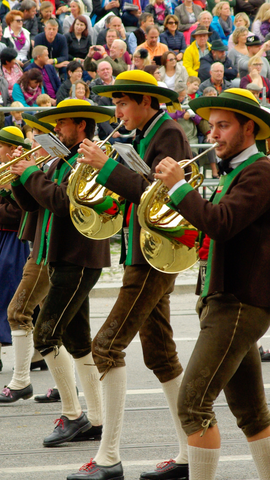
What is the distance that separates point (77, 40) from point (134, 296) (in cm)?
1148

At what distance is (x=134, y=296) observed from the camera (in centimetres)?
393

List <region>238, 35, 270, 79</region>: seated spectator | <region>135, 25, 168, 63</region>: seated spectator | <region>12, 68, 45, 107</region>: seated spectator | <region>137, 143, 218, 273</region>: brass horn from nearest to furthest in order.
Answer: <region>137, 143, 218, 273</region>: brass horn < <region>12, 68, 45, 107</region>: seated spectator < <region>238, 35, 270, 79</region>: seated spectator < <region>135, 25, 168, 63</region>: seated spectator

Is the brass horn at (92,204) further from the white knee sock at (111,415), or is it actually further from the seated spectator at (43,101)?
the seated spectator at (43,101)

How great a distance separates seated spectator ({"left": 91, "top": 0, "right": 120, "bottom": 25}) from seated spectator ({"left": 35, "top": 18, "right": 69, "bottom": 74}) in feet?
8.88

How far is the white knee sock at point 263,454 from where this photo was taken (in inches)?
129

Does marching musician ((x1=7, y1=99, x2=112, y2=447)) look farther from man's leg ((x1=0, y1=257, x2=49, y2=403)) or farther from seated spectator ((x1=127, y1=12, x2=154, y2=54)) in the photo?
seated spectator ((x1=127, y1=12, x2=154, y2=54))

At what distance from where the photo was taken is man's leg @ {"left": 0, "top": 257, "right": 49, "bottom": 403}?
544 centimetres

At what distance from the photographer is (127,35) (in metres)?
15.3

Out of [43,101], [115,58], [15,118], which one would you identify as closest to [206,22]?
[115,58]

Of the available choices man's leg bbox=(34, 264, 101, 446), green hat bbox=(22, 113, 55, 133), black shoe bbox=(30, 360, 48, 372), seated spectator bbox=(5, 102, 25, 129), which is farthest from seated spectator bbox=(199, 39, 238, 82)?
man's leg bbox=(34, 264, 101, 446)

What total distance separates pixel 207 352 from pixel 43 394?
3.06 metres

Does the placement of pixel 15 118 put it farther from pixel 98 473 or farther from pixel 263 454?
pixel 263 454

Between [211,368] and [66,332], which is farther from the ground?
[211,368]

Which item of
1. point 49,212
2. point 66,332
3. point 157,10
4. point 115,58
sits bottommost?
point 66,332
